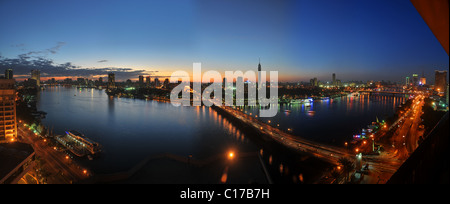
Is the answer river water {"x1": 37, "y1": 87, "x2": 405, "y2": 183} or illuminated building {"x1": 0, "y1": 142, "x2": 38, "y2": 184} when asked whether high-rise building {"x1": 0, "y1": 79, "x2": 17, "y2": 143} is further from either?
illuminated building {"x1": 0, "y1": 142, "x2": 38, "y2": 184}

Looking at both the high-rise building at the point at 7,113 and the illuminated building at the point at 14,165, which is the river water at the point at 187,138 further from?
the high-rise building at the point at 7,113

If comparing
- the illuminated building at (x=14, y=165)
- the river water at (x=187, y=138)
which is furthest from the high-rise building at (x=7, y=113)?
the illuminated building at (x=14, y=165)

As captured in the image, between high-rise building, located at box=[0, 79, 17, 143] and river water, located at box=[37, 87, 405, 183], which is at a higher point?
high-rise building, located at box=[0, 79, 17, 143]

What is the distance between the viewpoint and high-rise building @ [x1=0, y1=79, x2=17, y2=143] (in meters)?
5.36

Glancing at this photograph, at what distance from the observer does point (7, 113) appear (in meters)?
5.51

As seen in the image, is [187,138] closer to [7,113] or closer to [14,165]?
[14,165]

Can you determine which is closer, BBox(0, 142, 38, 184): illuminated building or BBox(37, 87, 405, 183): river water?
BBox(0, 142, 38, 184): illuminated building

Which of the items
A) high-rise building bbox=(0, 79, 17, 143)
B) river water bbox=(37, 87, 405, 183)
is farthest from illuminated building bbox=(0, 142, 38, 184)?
high-rise building bbox=(0, 79, 17, 143)

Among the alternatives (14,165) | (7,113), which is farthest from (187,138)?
(7,113)

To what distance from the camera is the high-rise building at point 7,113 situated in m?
5.36

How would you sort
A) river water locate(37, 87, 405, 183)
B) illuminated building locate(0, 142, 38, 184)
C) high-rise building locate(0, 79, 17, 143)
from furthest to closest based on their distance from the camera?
high-rise building locate(0, 79, 17, 143)
river water locate(37, 87, 405, 183)
illuminated building locate(0, 142, 38, 184)

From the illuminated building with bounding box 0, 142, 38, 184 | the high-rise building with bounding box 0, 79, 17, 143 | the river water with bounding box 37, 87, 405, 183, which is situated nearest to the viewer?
the illuminated building with bounding box 0, 142, 38, 184
